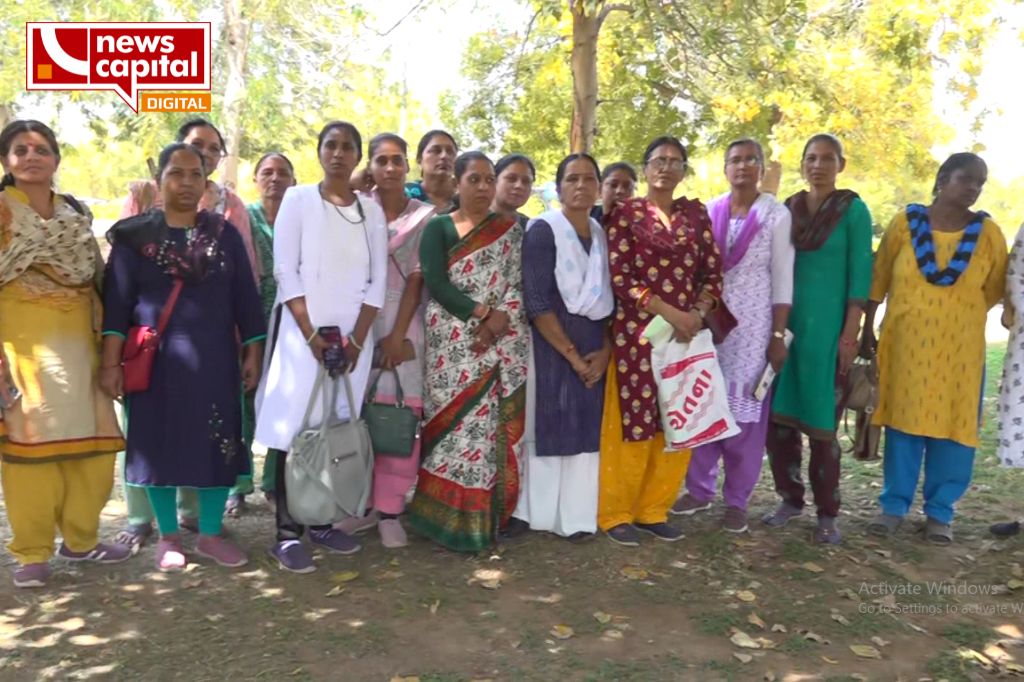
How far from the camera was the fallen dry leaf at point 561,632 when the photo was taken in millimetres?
3547

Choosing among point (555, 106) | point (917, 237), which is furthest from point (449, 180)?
point (555, 106)

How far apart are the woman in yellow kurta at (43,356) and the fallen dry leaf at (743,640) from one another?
286cm

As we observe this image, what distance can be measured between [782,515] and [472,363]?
6.67 feet

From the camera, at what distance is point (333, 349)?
12.9 ft

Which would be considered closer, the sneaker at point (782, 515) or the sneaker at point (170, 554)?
the sneaker at point (170, 554)

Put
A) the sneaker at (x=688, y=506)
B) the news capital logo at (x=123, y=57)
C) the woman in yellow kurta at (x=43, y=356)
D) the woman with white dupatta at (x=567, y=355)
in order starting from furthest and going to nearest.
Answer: the news capital logo at (x=123, y=57)
the sneaker at (x=688, y=506)
the woman with white dupatta at (x=567, y=355)
the woman in yellow kurta at (x=43, y=356)

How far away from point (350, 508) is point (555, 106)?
6.45m

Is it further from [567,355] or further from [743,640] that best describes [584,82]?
[743,640]

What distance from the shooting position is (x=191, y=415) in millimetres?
3893

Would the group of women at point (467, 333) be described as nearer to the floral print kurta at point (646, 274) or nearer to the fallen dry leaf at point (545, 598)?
the floral print kurta at point (646, 274)

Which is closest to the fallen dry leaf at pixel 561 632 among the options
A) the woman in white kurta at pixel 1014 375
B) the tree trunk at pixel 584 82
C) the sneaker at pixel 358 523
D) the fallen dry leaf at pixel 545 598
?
the fallen dry leaf at pixel 545 598

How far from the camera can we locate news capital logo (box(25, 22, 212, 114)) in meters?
11.1

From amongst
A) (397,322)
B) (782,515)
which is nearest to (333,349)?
(397,322)

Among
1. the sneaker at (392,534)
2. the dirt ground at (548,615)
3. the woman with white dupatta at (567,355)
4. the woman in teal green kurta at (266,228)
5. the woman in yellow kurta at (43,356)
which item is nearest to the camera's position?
the dirt ground at (548,615)
